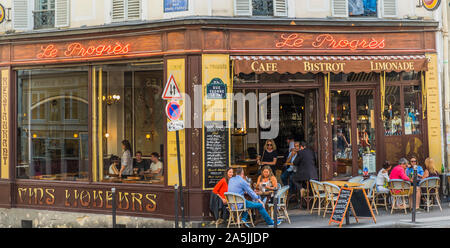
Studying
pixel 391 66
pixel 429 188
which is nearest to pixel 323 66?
pixel 391 66

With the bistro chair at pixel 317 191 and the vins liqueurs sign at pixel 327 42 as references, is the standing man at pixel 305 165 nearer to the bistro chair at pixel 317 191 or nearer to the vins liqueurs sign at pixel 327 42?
the bistro chair at pixel 317 191

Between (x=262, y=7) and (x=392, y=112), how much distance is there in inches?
173

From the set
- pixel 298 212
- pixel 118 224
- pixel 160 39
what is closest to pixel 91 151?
pixel 118 224

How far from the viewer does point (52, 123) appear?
14328mm

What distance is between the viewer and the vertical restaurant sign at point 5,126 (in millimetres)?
14266

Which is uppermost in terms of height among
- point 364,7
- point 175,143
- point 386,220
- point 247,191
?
point 364,7

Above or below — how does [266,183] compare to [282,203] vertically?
above

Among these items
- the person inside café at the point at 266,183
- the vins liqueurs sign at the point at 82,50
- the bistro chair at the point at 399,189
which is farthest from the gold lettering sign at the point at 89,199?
the bistro chair at the point at 399,189

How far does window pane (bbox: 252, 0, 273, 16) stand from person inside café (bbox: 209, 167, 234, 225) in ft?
13.0

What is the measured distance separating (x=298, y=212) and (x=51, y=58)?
24.7 ft

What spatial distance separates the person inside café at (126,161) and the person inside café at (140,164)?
134 millimetres

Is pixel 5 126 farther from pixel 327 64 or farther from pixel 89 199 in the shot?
pixel 327 64

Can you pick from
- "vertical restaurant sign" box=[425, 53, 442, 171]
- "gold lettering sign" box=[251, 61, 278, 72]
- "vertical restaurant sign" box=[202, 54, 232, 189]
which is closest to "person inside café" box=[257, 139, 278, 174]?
"vertical restaurant sign" box=[202, 54, 232, 189]

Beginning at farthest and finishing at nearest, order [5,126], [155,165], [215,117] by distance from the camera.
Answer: [5,126] < [155,165] < [215,117]
